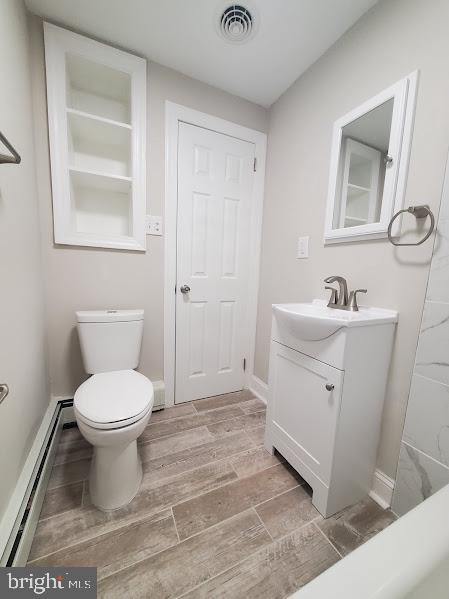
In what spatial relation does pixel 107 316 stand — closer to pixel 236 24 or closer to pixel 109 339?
pixel 109 339

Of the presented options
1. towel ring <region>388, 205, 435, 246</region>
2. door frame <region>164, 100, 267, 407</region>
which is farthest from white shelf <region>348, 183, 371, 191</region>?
door frame <region>164, 100, 267, 407</region>

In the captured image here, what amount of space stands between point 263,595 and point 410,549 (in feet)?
1.78

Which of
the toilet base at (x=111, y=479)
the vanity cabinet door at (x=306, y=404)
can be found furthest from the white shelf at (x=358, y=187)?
the toilet base at (x=111, y=479)

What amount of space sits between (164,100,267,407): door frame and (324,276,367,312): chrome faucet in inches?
31.0

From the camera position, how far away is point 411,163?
3.17 ft

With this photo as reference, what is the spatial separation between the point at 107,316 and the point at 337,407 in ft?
4.07

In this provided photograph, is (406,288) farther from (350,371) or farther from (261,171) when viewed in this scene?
(261,171)

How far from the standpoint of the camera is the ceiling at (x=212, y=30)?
112 cm

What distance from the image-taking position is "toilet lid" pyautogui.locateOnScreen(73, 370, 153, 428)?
94 cm

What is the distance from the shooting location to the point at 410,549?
0.52m

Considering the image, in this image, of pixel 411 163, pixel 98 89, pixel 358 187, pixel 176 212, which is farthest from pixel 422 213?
pixel 98 89

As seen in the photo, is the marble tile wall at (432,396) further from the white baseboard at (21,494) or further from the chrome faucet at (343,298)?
the white baseboard at (21,494)

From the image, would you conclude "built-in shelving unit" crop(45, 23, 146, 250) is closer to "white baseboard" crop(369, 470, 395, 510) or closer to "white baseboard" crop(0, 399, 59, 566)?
"white baseboard" crop(0, 399, 59, 566)

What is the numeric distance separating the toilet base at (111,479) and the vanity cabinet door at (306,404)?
Result: 2.49 feet
